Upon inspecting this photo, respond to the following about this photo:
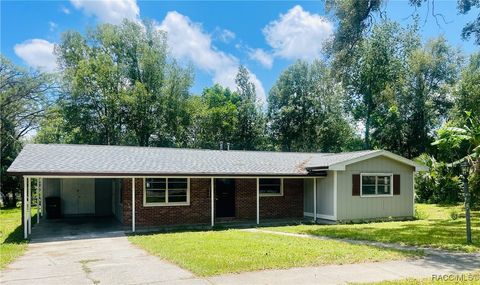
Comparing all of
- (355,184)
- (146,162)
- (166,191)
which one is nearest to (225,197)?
(166,191)

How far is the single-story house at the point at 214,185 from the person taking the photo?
14641mm

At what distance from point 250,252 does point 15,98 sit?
2947cm

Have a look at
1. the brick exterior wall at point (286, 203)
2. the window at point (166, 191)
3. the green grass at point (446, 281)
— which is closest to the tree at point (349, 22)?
the brick exterior wall at point (286, 203)

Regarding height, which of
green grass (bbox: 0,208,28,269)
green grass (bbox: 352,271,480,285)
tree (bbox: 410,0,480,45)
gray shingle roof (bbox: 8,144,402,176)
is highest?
tree (bbox: 410,0,480,45)

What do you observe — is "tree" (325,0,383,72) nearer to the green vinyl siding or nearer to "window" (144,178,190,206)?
the green vinyl siding

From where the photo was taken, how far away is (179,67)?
3822cm

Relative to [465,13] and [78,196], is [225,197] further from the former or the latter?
[465,13]

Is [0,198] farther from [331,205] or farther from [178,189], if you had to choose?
[331,205]

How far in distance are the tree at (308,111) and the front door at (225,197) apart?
24.9 m

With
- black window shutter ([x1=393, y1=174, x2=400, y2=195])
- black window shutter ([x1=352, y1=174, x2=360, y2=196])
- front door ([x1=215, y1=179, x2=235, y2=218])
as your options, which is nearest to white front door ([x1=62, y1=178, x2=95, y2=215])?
front door ([x1=215, y1=179, x2=235, y2=218])

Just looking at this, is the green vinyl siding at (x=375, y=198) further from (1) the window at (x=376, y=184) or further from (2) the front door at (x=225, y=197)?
(2) the front door at (x=225, y=197)

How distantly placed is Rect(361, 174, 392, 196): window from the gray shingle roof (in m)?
1.16

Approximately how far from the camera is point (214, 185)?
16406mm

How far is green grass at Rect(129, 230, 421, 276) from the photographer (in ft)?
26.0
